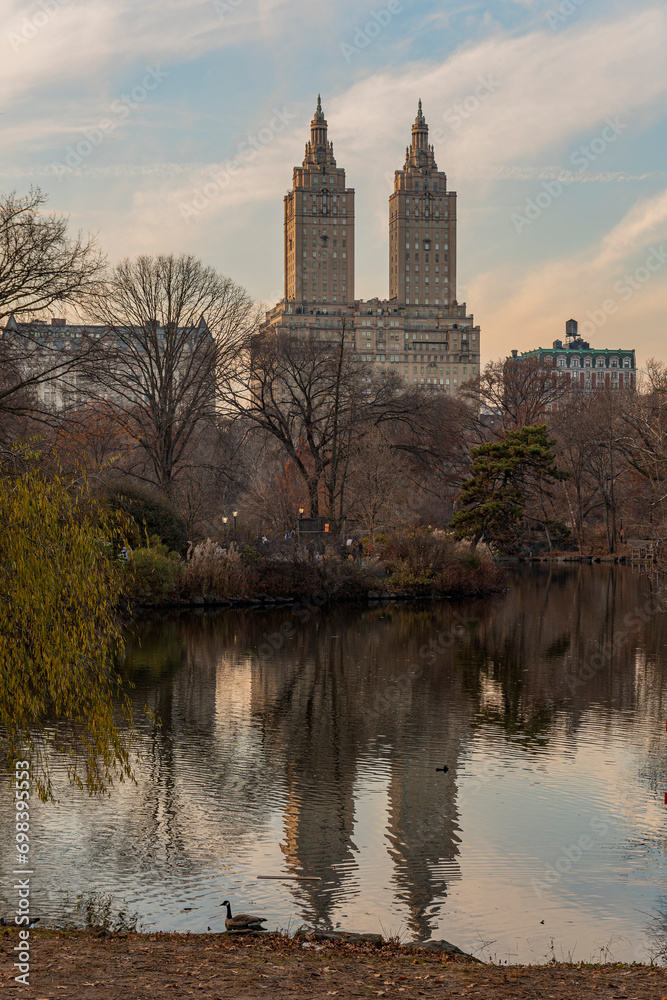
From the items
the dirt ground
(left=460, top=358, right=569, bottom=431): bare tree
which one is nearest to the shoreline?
the dirt ground

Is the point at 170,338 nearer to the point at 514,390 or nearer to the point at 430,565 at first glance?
the point at 430,565

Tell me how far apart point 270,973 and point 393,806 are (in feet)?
16.0

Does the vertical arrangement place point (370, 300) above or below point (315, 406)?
above

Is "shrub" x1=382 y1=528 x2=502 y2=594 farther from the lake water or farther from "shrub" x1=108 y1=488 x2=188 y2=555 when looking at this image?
the lake water

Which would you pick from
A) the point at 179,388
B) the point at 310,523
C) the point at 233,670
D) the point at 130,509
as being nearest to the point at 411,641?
the point at 233,670

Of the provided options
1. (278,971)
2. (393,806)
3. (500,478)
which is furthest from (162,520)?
(278,971)

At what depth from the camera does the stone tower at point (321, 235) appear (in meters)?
191

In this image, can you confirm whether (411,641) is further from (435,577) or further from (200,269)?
(200,269)

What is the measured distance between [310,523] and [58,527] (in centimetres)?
3012

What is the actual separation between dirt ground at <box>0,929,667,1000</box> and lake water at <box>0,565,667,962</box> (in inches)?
31.4

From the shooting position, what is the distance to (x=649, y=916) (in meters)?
8.31

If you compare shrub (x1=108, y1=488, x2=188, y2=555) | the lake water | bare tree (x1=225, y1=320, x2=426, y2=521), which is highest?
bare tree (x1=225, y1=320, x2=426, y2=521)

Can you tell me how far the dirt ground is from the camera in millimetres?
6039

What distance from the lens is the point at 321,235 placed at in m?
194
